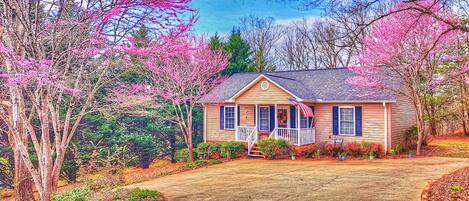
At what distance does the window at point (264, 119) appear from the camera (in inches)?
771

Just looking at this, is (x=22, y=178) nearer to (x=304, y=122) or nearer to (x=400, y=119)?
(x=304, y=122)

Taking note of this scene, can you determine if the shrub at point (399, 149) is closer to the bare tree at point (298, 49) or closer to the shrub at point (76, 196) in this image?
the shrub at point (76, 196)

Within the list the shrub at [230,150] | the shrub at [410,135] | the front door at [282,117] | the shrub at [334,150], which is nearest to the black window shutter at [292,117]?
the front door at [282,117]

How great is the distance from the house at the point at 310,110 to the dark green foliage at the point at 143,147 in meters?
3.63

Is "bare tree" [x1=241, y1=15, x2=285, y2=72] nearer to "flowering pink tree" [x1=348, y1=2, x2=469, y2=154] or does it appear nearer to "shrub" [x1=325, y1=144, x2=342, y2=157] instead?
"flowering pink tree" [x1=348, y1=2, x2=469, y2=154]

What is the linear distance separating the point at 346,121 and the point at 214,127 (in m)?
7.95

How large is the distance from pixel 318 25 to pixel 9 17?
30247 mm

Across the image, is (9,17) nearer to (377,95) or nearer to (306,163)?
(306,163)

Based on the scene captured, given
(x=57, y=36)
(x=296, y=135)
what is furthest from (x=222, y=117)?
(x=57, y=36)

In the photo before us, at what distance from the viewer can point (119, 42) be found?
6297 mm

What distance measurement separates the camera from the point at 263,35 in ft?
118

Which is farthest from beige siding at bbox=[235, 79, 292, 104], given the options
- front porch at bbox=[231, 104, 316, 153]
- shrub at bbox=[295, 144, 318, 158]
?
shrub at bbox=[295, 144, 318, 158]

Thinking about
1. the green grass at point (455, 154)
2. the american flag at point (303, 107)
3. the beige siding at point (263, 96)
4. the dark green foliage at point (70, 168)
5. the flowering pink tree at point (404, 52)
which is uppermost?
the flowering pink tree at point (404, 52)

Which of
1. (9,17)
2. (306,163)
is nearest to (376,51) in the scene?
(306,163)
